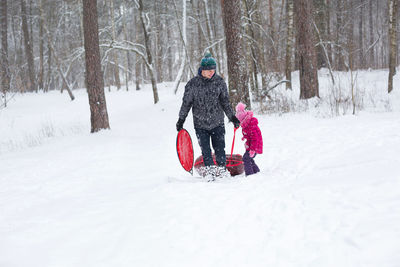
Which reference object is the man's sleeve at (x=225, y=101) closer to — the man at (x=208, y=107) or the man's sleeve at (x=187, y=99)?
the man at (x=208, y=107)

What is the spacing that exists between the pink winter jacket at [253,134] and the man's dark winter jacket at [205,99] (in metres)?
0.30

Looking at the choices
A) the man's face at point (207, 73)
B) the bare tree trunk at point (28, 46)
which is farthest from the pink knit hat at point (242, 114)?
the bare tree trunk at point (28, 46)

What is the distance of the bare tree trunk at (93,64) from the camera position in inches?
363

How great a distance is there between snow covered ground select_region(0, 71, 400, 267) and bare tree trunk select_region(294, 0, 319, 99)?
4.06m

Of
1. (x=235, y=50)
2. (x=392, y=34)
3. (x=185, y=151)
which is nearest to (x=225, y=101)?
(x=185, y=151)

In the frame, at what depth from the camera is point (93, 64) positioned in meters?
9.34

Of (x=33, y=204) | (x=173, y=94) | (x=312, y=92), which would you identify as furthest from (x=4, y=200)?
(x=173, y=94)

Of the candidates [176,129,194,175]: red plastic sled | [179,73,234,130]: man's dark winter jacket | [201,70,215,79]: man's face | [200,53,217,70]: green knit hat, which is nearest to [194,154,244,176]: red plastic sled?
[176,129,194,175]: red plastic sled

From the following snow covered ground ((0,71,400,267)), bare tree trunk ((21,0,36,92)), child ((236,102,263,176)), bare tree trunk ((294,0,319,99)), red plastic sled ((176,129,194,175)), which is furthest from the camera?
bare tree trunk ((21,0,36,92))

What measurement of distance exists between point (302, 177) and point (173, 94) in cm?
1442

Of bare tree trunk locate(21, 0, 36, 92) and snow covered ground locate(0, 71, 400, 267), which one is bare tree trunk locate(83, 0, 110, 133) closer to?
snow covered ground locate(0, 71, 400, 267)

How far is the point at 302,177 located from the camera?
408 cm

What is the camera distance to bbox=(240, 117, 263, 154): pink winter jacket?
14.7ft

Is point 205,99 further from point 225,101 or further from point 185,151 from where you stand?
point 185,151
